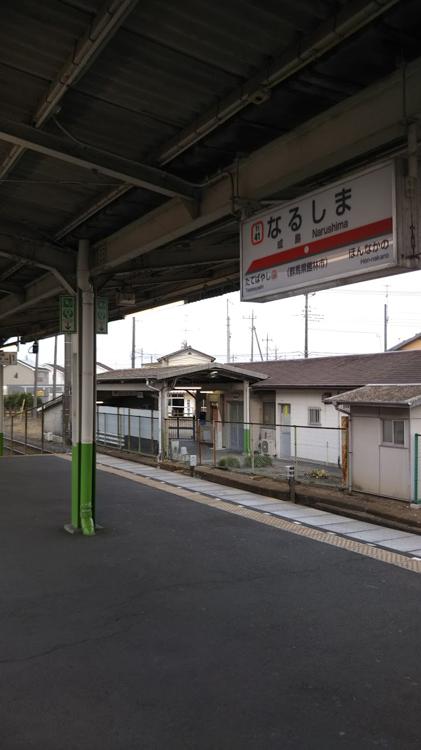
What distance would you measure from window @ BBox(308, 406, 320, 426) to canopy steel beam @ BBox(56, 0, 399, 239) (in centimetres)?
1615

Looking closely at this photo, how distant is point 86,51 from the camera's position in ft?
13.8

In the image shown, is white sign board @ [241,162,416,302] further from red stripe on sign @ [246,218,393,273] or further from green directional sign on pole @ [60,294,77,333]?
green directional sign on pole @ [60,294,77,333]

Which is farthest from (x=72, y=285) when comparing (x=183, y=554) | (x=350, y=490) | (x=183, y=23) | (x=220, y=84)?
(x=350, y=490)

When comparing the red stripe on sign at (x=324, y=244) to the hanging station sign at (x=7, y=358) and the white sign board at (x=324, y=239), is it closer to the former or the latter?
the white sign board at (x=324, y=239)

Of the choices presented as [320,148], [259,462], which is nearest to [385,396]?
[259,462]

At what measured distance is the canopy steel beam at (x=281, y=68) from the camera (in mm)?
3736

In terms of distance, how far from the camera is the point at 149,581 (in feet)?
22.7

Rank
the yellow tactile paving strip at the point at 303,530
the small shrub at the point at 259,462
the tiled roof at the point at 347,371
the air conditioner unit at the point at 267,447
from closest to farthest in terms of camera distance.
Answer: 1. the yellow tactile paving strip at the point at 303,530
2. the small shrub at the point at 259,462
3. the tiled roof at the point at 347,371
4. the air conditioner unit at the point at 267,447

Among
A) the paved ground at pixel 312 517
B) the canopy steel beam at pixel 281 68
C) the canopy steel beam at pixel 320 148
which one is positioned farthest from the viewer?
the paved ground at pixel 312 517

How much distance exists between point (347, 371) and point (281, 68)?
60.1 feet

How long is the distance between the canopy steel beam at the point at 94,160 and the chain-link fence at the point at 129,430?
48.6 ft

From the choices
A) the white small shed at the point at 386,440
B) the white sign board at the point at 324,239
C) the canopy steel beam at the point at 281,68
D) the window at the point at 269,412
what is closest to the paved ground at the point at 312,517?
the white small shed at the point at 386,440

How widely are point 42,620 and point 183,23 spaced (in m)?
5.18

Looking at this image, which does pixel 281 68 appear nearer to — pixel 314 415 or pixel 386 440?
pixel 386 440
